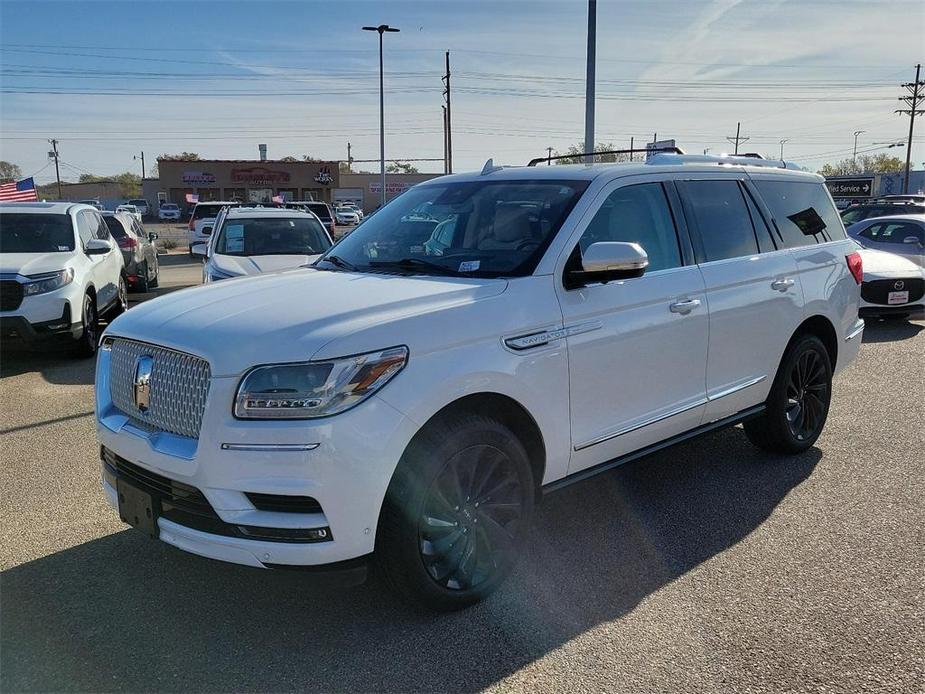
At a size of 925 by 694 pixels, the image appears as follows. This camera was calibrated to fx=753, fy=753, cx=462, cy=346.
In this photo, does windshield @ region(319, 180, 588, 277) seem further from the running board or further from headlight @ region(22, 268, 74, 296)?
headlight @ region(22, 268, 74, 296)

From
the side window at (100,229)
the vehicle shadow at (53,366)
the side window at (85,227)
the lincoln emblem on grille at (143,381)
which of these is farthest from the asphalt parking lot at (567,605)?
the side window at (100,229)

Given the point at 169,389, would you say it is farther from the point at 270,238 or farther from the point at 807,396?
the point at 270,238

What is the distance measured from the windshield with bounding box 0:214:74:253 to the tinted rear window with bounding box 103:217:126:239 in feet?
15.5

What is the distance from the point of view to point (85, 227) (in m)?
9.78

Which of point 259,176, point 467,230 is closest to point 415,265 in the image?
point 467,230

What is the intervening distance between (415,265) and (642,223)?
1294 mm

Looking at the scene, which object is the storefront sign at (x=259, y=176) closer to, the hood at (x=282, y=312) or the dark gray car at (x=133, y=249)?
the dark gray car at (x=133, y=249)

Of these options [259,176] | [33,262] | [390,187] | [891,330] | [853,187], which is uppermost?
[259,176]

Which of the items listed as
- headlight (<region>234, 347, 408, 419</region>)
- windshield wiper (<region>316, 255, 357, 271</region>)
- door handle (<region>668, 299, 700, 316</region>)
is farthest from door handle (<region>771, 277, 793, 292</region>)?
headlight (<region>234, 347, 408, 419</region>)

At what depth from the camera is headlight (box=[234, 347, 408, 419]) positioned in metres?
2.74

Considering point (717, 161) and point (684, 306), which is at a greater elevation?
point (717, 161)

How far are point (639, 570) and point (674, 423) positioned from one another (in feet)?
2.97

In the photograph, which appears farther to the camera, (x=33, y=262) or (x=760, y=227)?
(x=33, y=262)

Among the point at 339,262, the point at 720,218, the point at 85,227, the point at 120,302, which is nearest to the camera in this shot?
the point at 339,262
